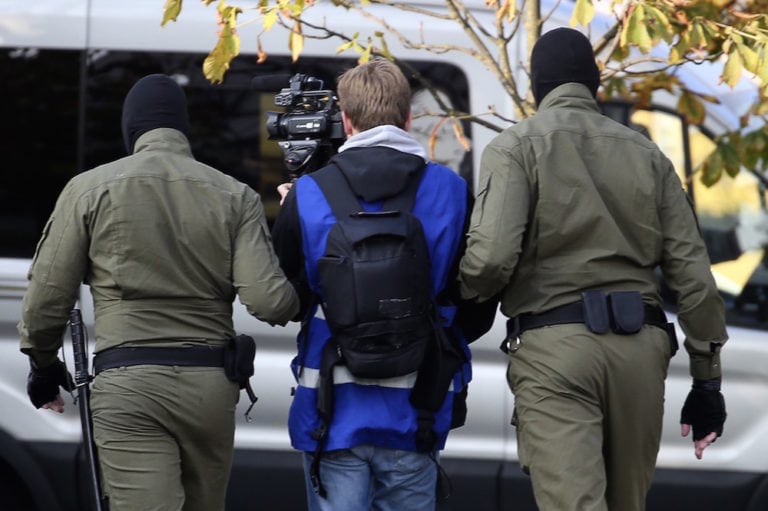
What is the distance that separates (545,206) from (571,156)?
15cm

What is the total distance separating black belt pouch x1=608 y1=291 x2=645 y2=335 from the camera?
11.2ft

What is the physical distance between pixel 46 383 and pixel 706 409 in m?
1.87

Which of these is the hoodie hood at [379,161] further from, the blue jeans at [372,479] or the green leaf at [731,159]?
the green leaf at [731,159]

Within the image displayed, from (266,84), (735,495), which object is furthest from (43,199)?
(735,495)

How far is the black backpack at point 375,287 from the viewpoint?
11.0 ft

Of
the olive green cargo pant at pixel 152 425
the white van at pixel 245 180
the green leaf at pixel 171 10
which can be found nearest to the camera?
the olive green cargo pant at pixel 152 425

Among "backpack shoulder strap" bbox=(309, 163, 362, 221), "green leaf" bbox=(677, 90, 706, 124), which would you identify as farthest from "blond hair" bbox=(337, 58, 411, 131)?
"green leaf" bbox=(677, 90, 706, 124)

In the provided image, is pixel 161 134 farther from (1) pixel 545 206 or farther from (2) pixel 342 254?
(1) pixel 545 206

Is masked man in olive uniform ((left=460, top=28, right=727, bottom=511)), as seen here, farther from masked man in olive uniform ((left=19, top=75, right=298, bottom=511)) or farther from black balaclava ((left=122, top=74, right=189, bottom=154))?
black balaclava ((left=122, top=74, right=189, bottom=154))

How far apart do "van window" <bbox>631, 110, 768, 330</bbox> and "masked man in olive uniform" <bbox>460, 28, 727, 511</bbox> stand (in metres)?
1.58

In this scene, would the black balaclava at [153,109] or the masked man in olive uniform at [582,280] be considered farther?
the black balaclava at [153,109]

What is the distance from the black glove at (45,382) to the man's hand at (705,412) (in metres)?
1.78

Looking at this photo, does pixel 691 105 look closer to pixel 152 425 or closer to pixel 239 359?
pixel 239 359

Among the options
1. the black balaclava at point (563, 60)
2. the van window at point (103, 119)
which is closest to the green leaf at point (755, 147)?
the black balaclava at point (563, 60)
